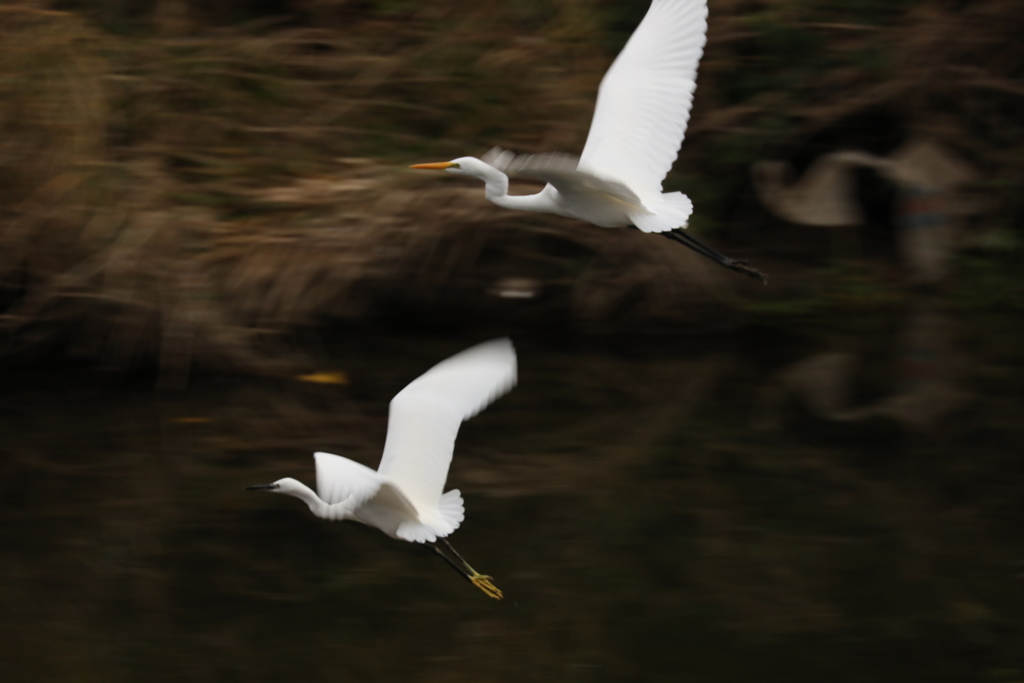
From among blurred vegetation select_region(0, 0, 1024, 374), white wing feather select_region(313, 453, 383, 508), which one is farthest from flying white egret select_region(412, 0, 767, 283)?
blurred vegetation select_region(0, 0, 1024, 374)

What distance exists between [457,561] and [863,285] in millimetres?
3811

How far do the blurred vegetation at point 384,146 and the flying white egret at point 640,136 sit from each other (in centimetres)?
233

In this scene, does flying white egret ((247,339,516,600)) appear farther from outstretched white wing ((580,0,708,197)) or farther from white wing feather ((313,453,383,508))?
outstretched white wing ((580,0,708,197))

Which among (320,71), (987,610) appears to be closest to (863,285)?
(320,71)

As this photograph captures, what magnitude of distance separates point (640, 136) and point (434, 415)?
3.67 ft

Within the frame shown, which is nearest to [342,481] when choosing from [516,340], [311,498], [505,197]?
[311,498]

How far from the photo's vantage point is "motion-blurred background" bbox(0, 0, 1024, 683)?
4102 mm

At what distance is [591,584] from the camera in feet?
14.2

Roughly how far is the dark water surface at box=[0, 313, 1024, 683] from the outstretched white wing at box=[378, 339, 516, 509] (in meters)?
0.65

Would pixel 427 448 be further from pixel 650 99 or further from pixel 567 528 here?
pixel 567 528

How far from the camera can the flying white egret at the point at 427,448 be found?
3367 millimetres

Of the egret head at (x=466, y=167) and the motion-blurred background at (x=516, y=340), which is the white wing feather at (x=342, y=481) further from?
the egret head at (x=466, y=167)

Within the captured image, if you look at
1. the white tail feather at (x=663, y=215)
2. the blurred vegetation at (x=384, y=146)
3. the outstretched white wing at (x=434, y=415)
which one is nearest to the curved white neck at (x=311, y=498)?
the outstretched white wing at (x=434, y=415)

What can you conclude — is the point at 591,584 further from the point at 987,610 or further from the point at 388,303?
the point at 388,303
